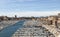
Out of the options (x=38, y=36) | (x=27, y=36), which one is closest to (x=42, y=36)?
(x=38, y=36)

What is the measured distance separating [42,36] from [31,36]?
1.13 m

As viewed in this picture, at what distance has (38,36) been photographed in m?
16.8

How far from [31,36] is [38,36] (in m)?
0.72

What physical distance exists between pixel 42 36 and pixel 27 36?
1.48 metres

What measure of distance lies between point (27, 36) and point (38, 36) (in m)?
1.08

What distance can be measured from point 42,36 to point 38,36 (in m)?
0.41

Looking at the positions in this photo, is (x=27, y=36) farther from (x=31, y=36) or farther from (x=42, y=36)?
Result: (x=42, y=36)

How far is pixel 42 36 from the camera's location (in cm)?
1662

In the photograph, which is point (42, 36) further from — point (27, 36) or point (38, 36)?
point (27, 36)

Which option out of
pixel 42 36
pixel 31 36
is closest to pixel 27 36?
pixel 31 36

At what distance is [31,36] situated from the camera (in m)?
17.0

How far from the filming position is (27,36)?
17.0 metres
